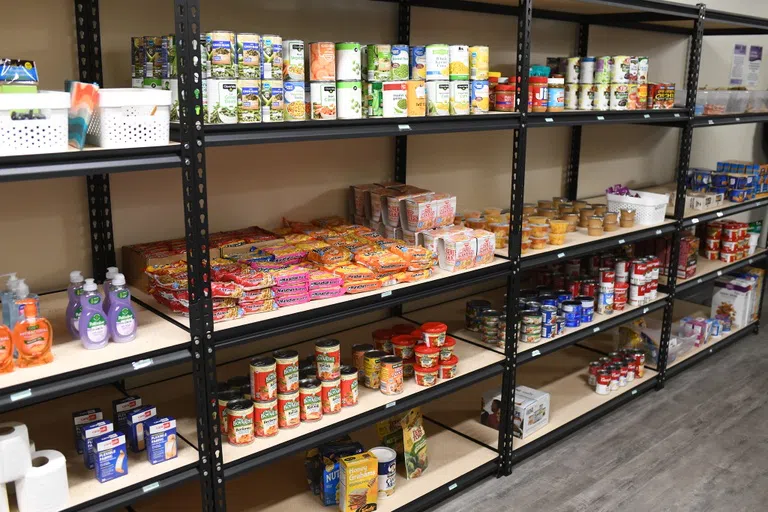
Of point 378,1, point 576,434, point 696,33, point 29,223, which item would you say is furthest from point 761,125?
point 29,223

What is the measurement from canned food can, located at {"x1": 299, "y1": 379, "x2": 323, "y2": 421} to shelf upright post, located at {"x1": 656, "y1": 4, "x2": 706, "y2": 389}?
2588 mm

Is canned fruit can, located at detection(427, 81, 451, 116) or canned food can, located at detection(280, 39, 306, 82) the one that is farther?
canned fruit can, located at detection(427, 81, 451, 116)

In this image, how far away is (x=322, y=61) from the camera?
7.66 ft

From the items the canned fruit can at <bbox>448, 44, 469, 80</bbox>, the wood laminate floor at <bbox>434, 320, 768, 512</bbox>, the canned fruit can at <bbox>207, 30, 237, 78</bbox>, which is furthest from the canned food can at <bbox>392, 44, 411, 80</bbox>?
the wood laminate floor at <bbox>434, 320, 768, 512</bbox>

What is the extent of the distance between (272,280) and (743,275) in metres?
4.22

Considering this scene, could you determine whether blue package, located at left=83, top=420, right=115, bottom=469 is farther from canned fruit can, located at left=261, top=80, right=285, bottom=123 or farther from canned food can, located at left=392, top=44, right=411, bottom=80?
canned food can, located at left=392, top=44, right=411, bottom=80

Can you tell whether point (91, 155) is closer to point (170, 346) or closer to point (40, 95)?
point (40, 95)

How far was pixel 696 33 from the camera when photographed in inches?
150

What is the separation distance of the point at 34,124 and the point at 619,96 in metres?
2.81

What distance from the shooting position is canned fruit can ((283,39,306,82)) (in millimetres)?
2246

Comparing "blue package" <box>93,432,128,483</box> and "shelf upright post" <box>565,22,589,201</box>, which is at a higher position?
"shelf upright post" <box>565,22,589,201</box>

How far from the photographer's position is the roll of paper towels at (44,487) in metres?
1.90

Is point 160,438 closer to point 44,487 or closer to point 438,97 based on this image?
point 44,487

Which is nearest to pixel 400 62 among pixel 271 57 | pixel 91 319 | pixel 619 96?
pixel 271 57
